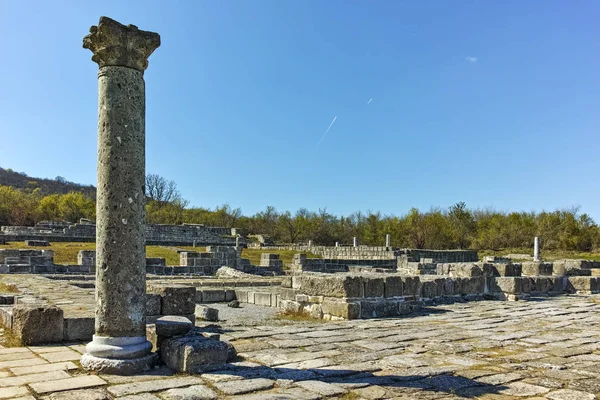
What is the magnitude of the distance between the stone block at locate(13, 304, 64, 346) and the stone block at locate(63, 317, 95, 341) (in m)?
0.08

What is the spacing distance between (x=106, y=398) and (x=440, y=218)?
178ft

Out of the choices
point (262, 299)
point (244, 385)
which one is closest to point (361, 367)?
point (244, 385)

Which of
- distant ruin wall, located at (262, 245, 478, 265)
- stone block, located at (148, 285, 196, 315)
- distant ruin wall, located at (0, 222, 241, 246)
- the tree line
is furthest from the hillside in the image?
stone block, located at (148, 285, 196, 315)

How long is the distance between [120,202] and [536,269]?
14.3m

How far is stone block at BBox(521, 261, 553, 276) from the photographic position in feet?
53.3

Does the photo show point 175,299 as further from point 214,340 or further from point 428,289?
point 428,289

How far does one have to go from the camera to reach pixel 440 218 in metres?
55.9

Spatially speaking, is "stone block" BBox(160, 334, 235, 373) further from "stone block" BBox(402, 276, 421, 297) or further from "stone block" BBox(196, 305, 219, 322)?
"stone block" BBox(402, 276, 421, 297)

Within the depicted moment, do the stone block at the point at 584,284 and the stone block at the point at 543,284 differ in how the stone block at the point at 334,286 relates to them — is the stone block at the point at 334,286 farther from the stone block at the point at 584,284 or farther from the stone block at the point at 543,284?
the stone block at the point at 584,284

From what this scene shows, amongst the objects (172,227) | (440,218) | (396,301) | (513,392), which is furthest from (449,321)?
(440,218)

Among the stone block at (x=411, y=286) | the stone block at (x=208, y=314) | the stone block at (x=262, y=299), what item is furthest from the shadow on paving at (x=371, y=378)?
the stone block at (x=262, y=299)

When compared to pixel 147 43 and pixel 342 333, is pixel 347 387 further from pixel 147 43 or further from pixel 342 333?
pixel 147 43

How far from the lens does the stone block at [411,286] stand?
36.2 ft

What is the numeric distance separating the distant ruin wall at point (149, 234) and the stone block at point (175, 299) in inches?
1133
